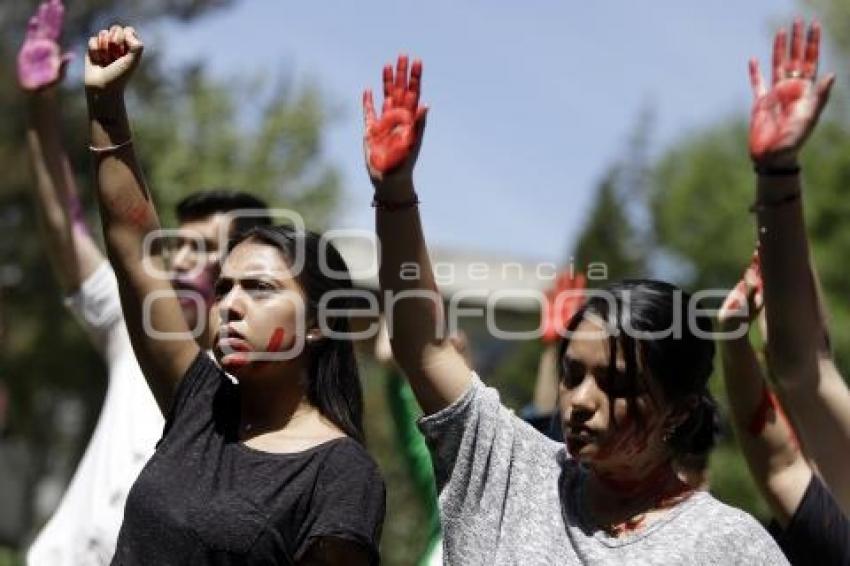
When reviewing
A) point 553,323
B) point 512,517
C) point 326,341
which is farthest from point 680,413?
point 553,323

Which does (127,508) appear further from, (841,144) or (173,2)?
(841,144)

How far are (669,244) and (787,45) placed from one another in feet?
116

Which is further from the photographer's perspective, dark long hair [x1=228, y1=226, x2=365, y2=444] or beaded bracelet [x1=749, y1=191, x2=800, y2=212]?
dark long hair [x1=228, y1=226, x2=365, y2=444]

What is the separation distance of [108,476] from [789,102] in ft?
7.32

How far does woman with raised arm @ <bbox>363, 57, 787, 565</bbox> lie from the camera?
3.06 m

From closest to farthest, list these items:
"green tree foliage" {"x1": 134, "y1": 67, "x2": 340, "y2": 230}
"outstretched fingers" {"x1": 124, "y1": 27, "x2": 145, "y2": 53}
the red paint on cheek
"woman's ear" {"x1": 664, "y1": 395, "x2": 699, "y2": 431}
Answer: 1. "woman's ear" {"x1": 664, "y1": 395, "x2": 699, "y2": 431}
2. the red paint on cheek
3. "outstretched fingers" {"x1": 124, "y1": 27, "x2": 145, "y2": 53}
4. "green tree foliage" {"x1": 134, "y1": 67, "x2": 340, "y2": 230}

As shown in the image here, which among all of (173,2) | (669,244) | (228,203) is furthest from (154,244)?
(669,244)

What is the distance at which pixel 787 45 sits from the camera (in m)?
3.11

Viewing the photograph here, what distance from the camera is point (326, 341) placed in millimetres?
3553

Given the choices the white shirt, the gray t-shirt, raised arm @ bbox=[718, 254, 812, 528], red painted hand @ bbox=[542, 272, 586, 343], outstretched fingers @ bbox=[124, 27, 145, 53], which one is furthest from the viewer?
red painted hand @ bbox=[542, 272, 586, 343]

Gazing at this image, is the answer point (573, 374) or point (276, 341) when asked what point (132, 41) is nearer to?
point (276, 341)

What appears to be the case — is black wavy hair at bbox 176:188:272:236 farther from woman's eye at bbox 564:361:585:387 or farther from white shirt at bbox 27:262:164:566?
woman's eye at bbox 564:361:585:387

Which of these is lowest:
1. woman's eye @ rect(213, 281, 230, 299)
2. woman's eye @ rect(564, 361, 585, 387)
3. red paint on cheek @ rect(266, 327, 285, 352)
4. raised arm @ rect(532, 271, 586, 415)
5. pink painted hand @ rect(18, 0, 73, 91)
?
raised arm @ rect(532, 271, 586, 415)

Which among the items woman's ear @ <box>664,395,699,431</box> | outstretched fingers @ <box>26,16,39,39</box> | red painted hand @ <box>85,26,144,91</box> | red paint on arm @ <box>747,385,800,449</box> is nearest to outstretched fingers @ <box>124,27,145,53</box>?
red painted hand @ <box>85,26,144,91</box>
